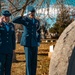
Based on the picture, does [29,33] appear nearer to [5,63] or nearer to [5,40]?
[5,40]

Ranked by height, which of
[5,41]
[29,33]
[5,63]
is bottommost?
[5,63]

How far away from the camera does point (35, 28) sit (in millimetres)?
7641

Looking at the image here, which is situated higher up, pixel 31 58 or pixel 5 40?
pixel 5 40

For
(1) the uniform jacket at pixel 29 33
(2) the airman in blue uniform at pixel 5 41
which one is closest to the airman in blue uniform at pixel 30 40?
(1) the uniform jacket at pixel 29 33

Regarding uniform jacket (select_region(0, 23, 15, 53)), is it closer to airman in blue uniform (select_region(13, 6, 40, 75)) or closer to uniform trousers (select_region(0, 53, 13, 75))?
uniform trousers (select_region(0, 53, 13, 75))

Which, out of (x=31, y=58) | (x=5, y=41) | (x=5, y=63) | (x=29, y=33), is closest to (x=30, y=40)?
(x=29, y=33)

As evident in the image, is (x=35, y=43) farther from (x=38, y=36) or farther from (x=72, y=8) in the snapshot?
(x=72, y=8)

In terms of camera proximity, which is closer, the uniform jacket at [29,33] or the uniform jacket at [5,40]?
the uniform jacket at [5,40]

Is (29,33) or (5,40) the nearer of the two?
(5,40)

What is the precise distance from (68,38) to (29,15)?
1765 mm

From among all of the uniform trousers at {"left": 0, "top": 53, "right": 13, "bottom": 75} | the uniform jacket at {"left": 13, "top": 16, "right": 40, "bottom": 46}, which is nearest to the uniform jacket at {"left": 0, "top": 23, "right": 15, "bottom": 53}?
the uniform trousers at {"left": 0, "top": 53, "right": 13, "bottom": 75}

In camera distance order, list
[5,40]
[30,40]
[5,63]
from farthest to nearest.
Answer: [30,40], [5,63], [5,40]

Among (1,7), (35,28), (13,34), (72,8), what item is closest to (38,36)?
(35,28)

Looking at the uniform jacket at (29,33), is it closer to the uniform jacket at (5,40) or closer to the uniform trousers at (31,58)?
the uniform trousers at (31,58)
